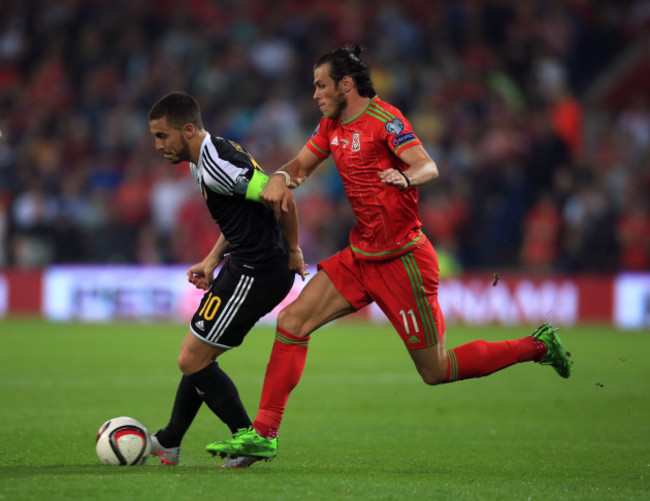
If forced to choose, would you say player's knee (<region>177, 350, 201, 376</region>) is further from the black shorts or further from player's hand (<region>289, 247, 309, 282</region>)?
player's hand (<region>289, 247, 309, 282</region>)

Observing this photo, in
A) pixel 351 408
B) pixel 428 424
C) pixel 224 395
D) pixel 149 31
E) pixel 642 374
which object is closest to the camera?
pixel 224 395

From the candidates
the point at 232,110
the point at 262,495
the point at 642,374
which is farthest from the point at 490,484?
the point at 232,110

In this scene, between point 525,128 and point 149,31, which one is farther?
point 149,31

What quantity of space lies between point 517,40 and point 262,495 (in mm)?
15784

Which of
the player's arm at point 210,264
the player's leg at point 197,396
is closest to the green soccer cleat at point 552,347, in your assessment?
the player's leg at point 197,396

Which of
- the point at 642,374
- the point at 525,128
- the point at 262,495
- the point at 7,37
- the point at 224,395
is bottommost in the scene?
the point at 262,495

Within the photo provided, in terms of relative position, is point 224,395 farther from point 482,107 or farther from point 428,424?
point 482,107

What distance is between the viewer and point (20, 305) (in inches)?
716

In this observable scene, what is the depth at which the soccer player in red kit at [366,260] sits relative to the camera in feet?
20.0

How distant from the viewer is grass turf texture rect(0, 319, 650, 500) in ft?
17.4

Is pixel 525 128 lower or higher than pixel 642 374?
higher

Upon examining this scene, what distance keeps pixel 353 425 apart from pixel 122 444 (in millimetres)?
2510

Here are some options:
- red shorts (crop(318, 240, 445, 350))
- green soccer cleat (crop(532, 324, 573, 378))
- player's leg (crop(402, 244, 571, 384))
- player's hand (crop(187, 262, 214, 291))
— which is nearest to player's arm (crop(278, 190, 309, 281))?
red shorts (crop(318, 240, 445, 350))

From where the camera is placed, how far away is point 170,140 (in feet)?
19.5
